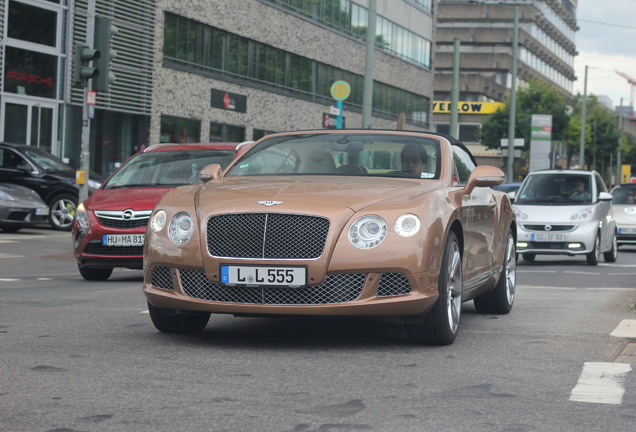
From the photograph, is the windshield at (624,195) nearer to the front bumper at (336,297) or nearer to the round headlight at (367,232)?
the front bumper at (336,297)

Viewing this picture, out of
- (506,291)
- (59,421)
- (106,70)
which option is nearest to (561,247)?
(106,70)

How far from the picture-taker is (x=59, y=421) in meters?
4.83

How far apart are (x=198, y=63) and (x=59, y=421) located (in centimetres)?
3404

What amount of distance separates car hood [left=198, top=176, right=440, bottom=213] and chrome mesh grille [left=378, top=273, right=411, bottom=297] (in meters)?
0.45

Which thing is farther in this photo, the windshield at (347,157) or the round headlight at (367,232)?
the windshield at (347,157)

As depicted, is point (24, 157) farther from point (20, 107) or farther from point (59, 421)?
point (59, 421)

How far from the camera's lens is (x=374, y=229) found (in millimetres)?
6977

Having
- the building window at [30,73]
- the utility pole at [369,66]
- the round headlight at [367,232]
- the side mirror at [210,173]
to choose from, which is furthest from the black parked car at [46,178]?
the round headlight at [367,232]

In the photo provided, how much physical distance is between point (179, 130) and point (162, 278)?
1195 inches

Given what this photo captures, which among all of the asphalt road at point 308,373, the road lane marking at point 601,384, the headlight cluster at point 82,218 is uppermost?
the headlight cluster at point 82,218

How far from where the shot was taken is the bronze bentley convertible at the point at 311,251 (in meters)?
6.93

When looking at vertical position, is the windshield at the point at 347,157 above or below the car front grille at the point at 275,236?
above

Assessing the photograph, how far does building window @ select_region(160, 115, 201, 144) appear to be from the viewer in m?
36.4

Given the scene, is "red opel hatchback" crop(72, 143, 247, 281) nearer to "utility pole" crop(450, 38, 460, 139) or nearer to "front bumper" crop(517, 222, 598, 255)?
"front bumper" crop(517, 222, 598, 255)
